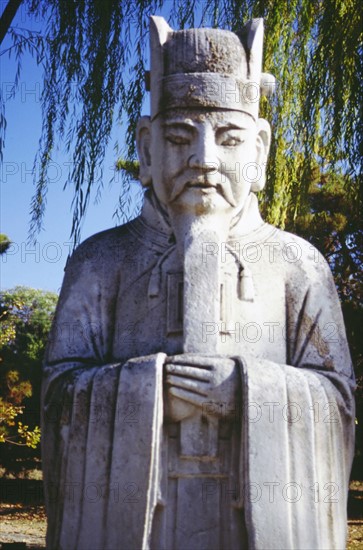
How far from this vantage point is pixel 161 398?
348 centimetres

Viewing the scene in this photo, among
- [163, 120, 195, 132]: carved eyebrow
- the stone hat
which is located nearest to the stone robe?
[163, 120, 195, 132]: carved eyebrow

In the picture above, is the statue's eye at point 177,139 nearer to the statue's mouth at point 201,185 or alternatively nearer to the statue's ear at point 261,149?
the statue's mouth at point 201,185

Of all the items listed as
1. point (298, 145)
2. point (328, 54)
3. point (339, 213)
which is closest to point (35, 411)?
point (339, 213)

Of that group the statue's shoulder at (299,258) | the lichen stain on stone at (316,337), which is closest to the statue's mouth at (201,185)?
the statue's shoulder at (299,258)

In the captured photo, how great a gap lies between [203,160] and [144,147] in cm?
52

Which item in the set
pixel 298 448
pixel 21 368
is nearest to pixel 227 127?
pixel 298 448

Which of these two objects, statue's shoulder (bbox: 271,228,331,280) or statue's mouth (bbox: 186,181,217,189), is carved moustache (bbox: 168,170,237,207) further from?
statue's shoulder (bbox: 271,228,331,280)

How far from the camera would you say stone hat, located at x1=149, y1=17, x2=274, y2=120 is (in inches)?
153

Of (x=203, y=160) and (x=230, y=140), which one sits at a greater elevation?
(x=230, y=140)

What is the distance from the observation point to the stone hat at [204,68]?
389 cm

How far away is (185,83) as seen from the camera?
154 inches

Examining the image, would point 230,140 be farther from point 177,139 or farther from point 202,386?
point 202,386

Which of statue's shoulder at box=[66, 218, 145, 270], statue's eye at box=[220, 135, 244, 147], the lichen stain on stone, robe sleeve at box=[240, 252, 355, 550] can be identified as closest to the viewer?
robe sleeve at box=[240, 252, 355, 550]

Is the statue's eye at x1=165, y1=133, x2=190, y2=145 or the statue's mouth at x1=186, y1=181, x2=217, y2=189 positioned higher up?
the statue's eye at x1=165, y1=133, x2=190, y2=145
